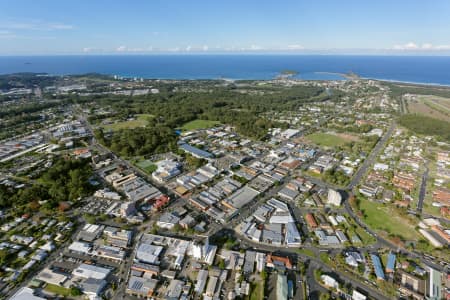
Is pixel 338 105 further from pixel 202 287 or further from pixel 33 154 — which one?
pixel 33 154

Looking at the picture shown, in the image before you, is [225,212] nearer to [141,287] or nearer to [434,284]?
[141,287]

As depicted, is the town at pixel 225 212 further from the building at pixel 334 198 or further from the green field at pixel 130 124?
the green field at pixel 130 124

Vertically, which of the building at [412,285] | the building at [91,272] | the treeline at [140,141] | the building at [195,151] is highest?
the treeline at [140,141]

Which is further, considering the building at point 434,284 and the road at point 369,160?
the road at point 369,160

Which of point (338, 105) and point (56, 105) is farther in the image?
point (338, 105)

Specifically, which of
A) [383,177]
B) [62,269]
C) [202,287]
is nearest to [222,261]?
[202,287]

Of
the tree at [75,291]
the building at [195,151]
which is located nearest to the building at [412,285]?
the tree at [75,291]
